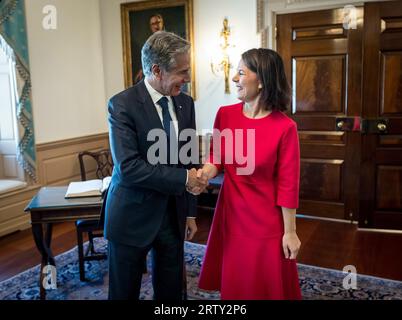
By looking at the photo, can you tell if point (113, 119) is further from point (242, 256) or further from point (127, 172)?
point (242, 256)

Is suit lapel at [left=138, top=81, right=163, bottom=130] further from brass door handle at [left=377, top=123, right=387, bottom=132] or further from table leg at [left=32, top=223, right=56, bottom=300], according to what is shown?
brass door handle at [left=377, top=123, right=387, bottom=132]

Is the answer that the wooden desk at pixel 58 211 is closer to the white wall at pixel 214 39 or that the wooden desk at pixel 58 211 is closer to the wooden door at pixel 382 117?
the white wall at pixel 214 39

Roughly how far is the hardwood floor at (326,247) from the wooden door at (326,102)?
30 cm

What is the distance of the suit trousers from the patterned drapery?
2.74 m

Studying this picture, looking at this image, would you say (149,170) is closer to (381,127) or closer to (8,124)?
(381,127)

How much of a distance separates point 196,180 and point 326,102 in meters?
2.89

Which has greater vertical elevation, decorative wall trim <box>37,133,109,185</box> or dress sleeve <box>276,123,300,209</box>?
dress sleeve <box>276,123,300,209</box>

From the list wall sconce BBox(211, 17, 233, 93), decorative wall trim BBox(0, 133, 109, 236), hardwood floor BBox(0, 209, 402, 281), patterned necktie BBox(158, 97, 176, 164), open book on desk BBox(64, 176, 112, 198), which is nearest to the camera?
patterned necktie BBox(158, 97, 176, 164)

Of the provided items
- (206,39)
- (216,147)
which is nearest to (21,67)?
(206,39)

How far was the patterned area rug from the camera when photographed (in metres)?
2.70

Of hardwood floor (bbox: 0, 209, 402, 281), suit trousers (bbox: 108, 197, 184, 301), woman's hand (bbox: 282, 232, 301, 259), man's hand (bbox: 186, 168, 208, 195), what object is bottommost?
hardwood floor (bbox: 0, 209, 402, 281)

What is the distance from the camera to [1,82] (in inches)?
159

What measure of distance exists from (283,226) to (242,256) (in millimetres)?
199

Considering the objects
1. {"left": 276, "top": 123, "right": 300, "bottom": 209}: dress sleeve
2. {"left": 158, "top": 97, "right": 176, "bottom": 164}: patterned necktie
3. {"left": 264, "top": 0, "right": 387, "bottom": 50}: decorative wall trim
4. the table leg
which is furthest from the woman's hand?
{"left": 264, "top": 0, "right": 387, "bottom": 50}: decorative wall trim
